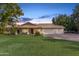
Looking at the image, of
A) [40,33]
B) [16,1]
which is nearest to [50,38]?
[40,33]

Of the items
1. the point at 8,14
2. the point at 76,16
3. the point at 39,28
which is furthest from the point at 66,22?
the point at 8,14

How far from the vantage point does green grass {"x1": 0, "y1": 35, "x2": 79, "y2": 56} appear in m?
5.27

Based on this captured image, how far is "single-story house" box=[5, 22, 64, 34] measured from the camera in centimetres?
531

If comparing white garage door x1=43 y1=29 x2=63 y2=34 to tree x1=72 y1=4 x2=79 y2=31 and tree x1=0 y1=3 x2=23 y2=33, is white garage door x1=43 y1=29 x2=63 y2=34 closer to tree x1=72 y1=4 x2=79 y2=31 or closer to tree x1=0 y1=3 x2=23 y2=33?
tree x1=72 y1=4 x2=79 y2=31

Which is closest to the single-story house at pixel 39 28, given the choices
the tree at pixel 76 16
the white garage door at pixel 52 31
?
the white garage door at pixel 52 31

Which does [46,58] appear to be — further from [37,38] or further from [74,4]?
[74,4]

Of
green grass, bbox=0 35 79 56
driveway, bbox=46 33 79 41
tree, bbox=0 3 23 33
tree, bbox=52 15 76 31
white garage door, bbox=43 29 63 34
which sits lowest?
green grass, bbox=0 35 79 56

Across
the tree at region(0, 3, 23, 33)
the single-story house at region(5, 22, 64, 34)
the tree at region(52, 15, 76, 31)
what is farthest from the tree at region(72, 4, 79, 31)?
the tree at region(0, 3, 23, 33)

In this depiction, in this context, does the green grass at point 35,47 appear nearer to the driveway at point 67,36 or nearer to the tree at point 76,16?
the driveway at point 67,36

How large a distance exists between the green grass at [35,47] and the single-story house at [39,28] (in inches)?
2.6

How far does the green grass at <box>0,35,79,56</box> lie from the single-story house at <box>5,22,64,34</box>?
0.07 meters

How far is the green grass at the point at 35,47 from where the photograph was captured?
5266 mm

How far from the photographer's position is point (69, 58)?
5258mm

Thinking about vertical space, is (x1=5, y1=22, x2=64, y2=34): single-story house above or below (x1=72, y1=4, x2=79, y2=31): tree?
below
